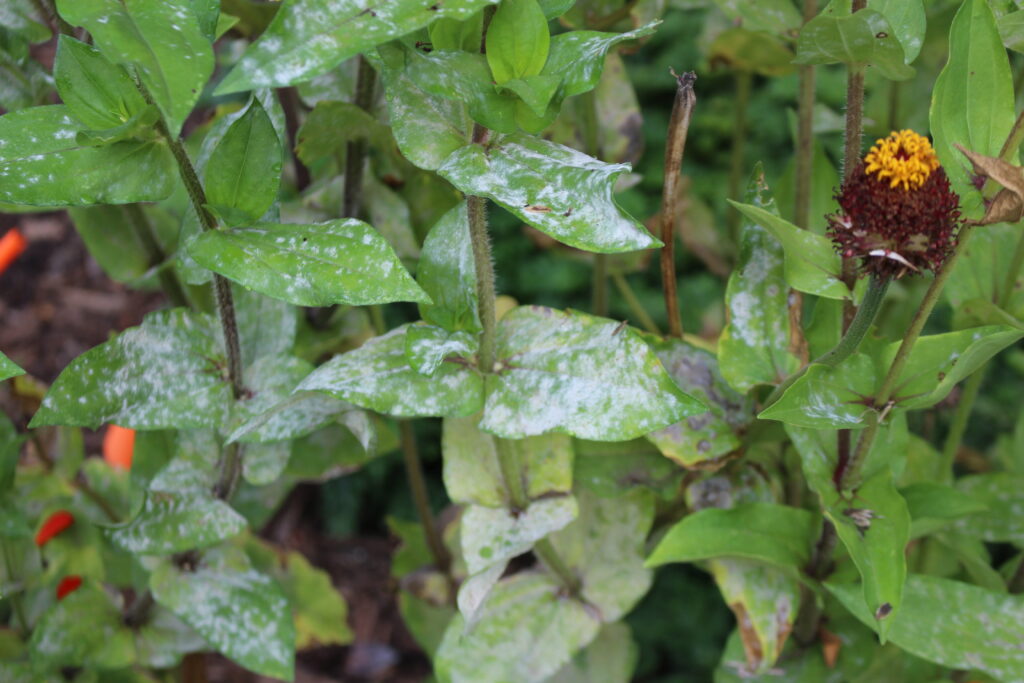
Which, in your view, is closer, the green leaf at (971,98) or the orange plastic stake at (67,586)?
the green leaf at (971,98)

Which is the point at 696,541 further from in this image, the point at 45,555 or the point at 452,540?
the point at 45,555

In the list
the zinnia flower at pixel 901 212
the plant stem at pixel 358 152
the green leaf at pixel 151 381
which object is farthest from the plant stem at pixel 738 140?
the green leaf at pixel 151 381

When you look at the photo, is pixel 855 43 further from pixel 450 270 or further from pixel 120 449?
pixel 120 449

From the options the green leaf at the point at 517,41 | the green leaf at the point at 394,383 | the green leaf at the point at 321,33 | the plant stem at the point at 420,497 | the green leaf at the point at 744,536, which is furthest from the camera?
the plant stem at the point at 420,497

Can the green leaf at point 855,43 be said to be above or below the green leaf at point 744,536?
above

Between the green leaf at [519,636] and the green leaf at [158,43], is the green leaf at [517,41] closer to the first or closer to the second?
the green leaf at [158,43]

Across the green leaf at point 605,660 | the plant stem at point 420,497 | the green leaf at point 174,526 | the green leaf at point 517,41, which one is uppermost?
the green leaf at point 517,41

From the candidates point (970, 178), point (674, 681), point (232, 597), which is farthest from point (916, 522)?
point (232, 597)

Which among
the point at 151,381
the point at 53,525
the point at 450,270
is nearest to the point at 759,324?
the point at 450,270
